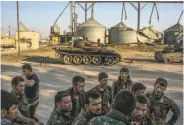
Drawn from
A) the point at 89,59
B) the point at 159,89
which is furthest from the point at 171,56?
the point at 159,89

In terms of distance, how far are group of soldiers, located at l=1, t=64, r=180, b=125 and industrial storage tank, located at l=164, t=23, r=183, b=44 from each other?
1554 inches

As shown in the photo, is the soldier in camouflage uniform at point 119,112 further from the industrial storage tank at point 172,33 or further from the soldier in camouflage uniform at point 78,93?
the industrial storage tank at point 172,33

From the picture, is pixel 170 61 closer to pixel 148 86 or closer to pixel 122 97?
pixel 148 86

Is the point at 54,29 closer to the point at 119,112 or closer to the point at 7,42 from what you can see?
the point at 7,42

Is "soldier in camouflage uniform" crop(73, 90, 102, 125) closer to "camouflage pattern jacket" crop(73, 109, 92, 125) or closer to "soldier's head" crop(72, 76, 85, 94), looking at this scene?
"camouflage pattern jacket" crop(73, 109, 92, 125)

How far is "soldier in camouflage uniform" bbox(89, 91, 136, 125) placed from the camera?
108 inches

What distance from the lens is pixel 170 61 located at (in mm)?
23500

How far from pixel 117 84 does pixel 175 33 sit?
1567 inches

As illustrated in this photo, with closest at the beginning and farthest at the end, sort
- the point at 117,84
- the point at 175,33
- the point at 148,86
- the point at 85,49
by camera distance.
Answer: the point at 117,84 < the point at 148,86 < the point at 85,49 < the point at 175,33

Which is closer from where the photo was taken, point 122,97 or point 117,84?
point 122,97

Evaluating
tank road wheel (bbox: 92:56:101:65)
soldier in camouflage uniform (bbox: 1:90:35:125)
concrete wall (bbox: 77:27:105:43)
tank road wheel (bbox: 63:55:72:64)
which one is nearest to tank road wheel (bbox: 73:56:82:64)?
tank road wheel (bbox: 63:55:72:64)

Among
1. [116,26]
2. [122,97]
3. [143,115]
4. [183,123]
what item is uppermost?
[116,26]

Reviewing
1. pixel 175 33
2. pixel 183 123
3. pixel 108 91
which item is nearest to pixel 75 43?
pixel 183 123

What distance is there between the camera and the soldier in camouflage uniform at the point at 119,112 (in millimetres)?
2749
